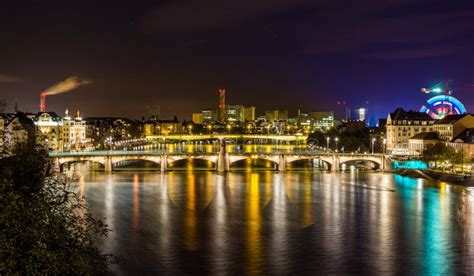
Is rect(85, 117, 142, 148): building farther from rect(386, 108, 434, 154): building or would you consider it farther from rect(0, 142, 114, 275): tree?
rect(0, 142, 114, 275): tree

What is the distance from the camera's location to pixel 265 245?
2084 centimetres

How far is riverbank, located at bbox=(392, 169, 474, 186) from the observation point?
38656 mm

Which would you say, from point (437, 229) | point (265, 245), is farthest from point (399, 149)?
point (265, 245)

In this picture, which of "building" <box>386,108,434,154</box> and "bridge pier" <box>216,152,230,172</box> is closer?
"bridge pier" <box>216,152,230,172</box>

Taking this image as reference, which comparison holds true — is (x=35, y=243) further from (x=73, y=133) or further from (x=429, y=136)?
(x=73, y=133)

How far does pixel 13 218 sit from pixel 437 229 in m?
→ 17.9

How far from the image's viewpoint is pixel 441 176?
41.7m

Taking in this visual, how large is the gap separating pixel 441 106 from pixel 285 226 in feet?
176

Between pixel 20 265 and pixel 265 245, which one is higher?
pixel 20 265

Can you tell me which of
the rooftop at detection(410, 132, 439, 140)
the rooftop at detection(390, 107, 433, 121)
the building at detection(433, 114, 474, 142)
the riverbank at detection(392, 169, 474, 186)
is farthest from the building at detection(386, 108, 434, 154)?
the riverbank at detection(392, 169, 474, 186)

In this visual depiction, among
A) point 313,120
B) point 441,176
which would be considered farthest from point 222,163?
point 313,120

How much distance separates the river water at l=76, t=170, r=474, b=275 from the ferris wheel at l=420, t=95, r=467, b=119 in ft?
108

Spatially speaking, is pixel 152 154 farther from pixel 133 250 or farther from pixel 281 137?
pixel 281 137

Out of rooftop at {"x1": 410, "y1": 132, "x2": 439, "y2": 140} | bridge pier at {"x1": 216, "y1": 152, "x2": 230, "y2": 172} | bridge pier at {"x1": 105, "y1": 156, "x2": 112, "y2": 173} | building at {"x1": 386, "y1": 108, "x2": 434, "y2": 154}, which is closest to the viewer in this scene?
bridge pier at {"x1": 105, "y1": 156, "x2": 112, "y2": 173}
